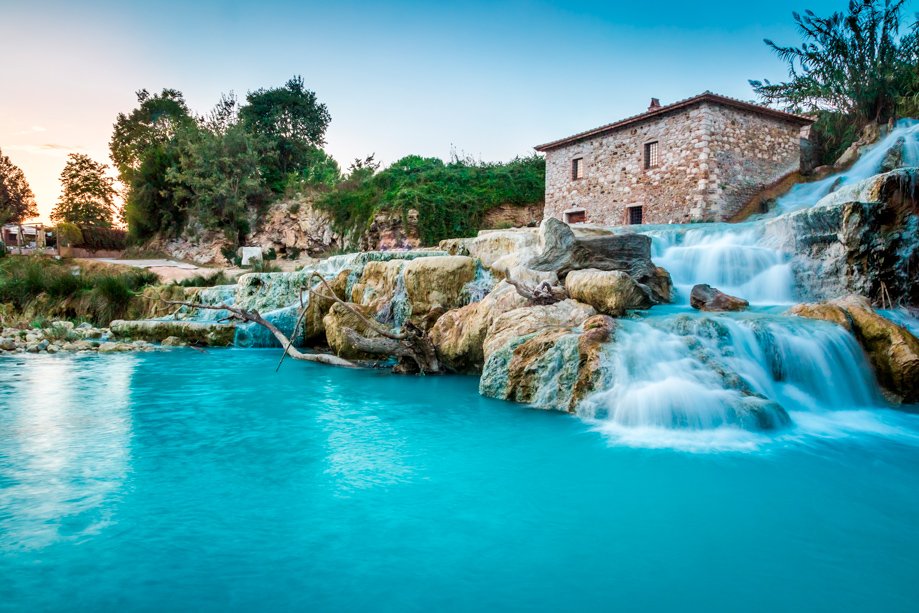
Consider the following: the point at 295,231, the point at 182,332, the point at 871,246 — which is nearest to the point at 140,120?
the point at 295,231

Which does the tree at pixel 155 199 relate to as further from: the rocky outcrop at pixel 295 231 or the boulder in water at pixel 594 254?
the boulder in water at pixel 594 254

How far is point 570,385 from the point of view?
19.6ft

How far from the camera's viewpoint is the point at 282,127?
102 feet

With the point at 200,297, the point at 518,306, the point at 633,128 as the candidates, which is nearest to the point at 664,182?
the point at 633,128

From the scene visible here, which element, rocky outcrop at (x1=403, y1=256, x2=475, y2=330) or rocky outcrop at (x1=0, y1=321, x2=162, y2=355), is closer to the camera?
rocky outcrop at (x1=403, y1=256, x2=475, y2=330)

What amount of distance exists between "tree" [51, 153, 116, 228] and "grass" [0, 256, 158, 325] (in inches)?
949

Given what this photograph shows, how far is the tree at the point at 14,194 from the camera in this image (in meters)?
33.7

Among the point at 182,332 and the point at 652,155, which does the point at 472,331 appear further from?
the point at 652,155

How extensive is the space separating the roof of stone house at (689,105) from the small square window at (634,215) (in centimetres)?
274

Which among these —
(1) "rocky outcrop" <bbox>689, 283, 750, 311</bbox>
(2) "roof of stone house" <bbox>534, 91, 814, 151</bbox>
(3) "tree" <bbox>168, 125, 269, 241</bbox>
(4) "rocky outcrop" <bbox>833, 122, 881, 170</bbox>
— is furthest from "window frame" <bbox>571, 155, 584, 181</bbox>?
(3) "tree" <bbox>168, 125, 269, 241</bbox>

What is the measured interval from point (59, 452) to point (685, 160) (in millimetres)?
16477

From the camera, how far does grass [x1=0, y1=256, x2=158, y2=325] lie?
1445 centimetres

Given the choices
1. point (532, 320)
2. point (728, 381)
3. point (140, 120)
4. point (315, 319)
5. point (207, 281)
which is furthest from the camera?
point (140, 120)

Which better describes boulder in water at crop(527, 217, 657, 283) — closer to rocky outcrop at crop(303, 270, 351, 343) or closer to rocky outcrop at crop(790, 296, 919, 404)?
rocky outcrop at crop(790, 296, 919, 404)
